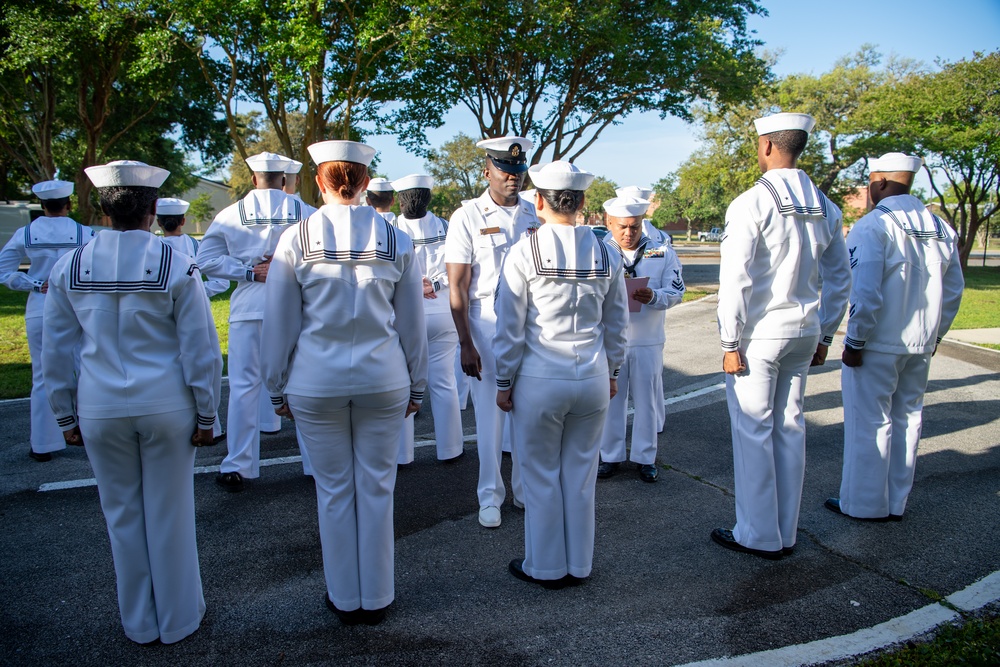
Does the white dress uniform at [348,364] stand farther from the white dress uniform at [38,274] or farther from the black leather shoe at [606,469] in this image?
the white dress uniform at [38,274]

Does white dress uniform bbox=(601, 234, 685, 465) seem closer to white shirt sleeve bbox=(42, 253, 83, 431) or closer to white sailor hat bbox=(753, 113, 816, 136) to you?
white sailor hat bbox=(753, 113, 816, 136)

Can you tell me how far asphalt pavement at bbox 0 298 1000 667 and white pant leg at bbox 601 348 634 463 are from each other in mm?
196

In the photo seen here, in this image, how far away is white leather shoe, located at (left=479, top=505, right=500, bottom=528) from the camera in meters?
4.51

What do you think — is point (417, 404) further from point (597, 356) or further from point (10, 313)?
point (10, 313)

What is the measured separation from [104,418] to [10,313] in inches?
552

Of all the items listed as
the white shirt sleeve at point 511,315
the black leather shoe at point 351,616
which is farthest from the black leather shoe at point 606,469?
the black leather shoe at point 351,616

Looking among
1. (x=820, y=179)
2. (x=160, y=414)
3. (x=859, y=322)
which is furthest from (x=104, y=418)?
(x=820, y=179)

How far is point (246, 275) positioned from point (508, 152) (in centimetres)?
223

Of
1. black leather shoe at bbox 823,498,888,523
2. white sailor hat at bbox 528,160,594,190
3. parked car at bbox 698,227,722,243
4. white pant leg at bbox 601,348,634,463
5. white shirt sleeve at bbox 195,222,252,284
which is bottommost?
black leather shoe at bbox 823,498,888,523

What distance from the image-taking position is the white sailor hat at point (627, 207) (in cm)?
552

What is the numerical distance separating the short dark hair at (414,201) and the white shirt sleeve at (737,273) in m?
3.03

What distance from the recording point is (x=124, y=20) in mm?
15711

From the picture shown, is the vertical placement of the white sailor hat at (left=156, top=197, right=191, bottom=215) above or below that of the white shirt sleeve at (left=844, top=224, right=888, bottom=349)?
above

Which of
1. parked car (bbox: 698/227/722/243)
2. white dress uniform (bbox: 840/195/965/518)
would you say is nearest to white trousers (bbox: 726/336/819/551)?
white dress uniform (bbox: 840/195/965/518)
